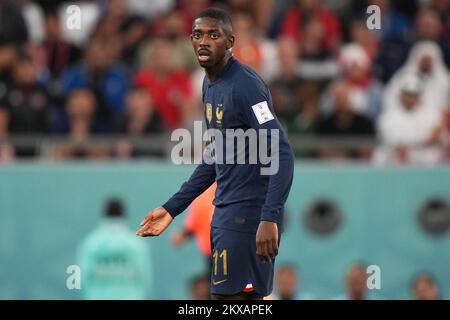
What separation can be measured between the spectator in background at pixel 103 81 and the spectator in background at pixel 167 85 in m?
0.22

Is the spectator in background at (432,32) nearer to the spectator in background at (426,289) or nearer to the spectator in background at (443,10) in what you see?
the spectator in background at (443,10)

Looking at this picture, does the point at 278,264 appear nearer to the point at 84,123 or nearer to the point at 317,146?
the point at 317,146

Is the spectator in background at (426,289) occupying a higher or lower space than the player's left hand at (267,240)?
lower

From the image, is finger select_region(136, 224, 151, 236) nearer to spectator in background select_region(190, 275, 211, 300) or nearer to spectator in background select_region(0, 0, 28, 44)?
spectator in background select_region(190, 275, 211, 300)

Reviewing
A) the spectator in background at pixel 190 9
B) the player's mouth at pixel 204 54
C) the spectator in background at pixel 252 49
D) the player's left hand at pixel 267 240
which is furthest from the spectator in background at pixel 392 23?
the player's left hand at pixel 267 240

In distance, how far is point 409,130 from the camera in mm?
13305

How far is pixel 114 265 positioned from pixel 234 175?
16.5ft

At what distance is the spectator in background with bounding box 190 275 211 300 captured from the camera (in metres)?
12.1

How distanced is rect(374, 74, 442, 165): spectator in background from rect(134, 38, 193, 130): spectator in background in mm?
2238

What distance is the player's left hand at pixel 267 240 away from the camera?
274 inches

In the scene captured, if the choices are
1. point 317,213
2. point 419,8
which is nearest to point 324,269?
point 317,213

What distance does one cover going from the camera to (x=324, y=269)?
1352 cm

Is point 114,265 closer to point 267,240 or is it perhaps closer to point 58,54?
point 58,54
